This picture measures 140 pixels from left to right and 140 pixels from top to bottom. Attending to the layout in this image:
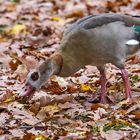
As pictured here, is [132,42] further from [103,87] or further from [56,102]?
[56,102]

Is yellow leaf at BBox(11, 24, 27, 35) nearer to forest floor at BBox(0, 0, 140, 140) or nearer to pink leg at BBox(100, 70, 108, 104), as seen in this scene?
forest floor at BBox(0, 0, 140, 140)

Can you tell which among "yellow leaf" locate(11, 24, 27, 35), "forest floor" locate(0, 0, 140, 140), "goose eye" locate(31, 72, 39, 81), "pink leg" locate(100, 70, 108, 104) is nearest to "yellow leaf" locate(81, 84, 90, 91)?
"forest floor" locate(0, 0, 140, 140)

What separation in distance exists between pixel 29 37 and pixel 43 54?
1.49 m

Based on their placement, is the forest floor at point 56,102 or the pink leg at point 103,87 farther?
the pink leg at point 103,87

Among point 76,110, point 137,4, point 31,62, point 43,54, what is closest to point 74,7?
point 137,4

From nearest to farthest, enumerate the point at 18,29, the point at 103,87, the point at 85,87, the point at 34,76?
the point at 34,76 < the point at 103,87 < the point at 85,87 < the point at 18,29

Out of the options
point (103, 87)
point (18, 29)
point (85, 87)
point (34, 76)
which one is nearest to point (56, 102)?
point (34, 76)

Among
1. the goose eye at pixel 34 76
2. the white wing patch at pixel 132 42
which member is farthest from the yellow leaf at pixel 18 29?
the white wing patch at pixel 132 42

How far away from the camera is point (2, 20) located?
12.2m

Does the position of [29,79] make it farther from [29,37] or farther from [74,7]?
[74,7]

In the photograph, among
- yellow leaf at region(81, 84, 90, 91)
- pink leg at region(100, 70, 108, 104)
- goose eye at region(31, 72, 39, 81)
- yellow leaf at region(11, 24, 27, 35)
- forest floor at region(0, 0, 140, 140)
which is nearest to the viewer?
forest floor at region(0, 0, 140, 140)

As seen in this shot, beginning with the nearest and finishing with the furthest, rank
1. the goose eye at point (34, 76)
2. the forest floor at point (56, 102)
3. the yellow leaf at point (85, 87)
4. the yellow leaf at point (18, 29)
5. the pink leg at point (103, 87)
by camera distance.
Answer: the forest floor at point (56, 102) → the goose eye at point (34, 76) → the pink leg at point (103, 87) → the yellow leaf at point (85, 87) → the yellow leaf at point (18, 29)

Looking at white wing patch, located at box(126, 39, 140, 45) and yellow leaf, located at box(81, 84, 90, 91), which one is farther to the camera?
yellow leaf, located at box(81, 84, 90, 91)

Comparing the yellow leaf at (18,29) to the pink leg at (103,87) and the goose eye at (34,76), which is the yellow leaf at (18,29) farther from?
the goose eye at (34,76)
